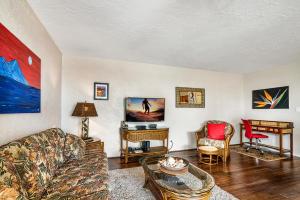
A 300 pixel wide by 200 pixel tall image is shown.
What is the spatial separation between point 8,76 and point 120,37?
172 cm

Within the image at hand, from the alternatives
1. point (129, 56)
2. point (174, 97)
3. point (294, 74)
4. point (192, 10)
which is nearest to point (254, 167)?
point (174, 97)

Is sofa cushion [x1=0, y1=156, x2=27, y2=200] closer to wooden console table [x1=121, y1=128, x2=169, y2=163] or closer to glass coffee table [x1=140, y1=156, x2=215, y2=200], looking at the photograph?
glass coffee table [x1=140, y1=156, x2=215, y2=200]

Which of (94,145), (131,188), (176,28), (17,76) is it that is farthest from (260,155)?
(17,76)

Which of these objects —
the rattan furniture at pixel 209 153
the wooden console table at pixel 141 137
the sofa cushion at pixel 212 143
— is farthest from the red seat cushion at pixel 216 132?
the wooden console table at pixel 141 137

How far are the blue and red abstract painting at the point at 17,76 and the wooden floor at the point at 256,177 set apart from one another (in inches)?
81.3

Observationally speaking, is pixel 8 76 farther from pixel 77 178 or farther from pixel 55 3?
pixel 77 178

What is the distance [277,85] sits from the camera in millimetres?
4562

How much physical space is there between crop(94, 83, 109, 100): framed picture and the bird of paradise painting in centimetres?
450

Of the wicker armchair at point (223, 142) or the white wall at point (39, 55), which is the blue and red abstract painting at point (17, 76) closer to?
the white wall at point (39, 55)

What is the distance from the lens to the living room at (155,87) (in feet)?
5.60

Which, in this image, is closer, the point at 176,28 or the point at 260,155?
the point at 176,28

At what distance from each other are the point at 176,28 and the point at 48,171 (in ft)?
7.87

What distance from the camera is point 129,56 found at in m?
3.75

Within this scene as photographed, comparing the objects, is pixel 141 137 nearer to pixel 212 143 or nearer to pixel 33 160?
pixel 212 143
